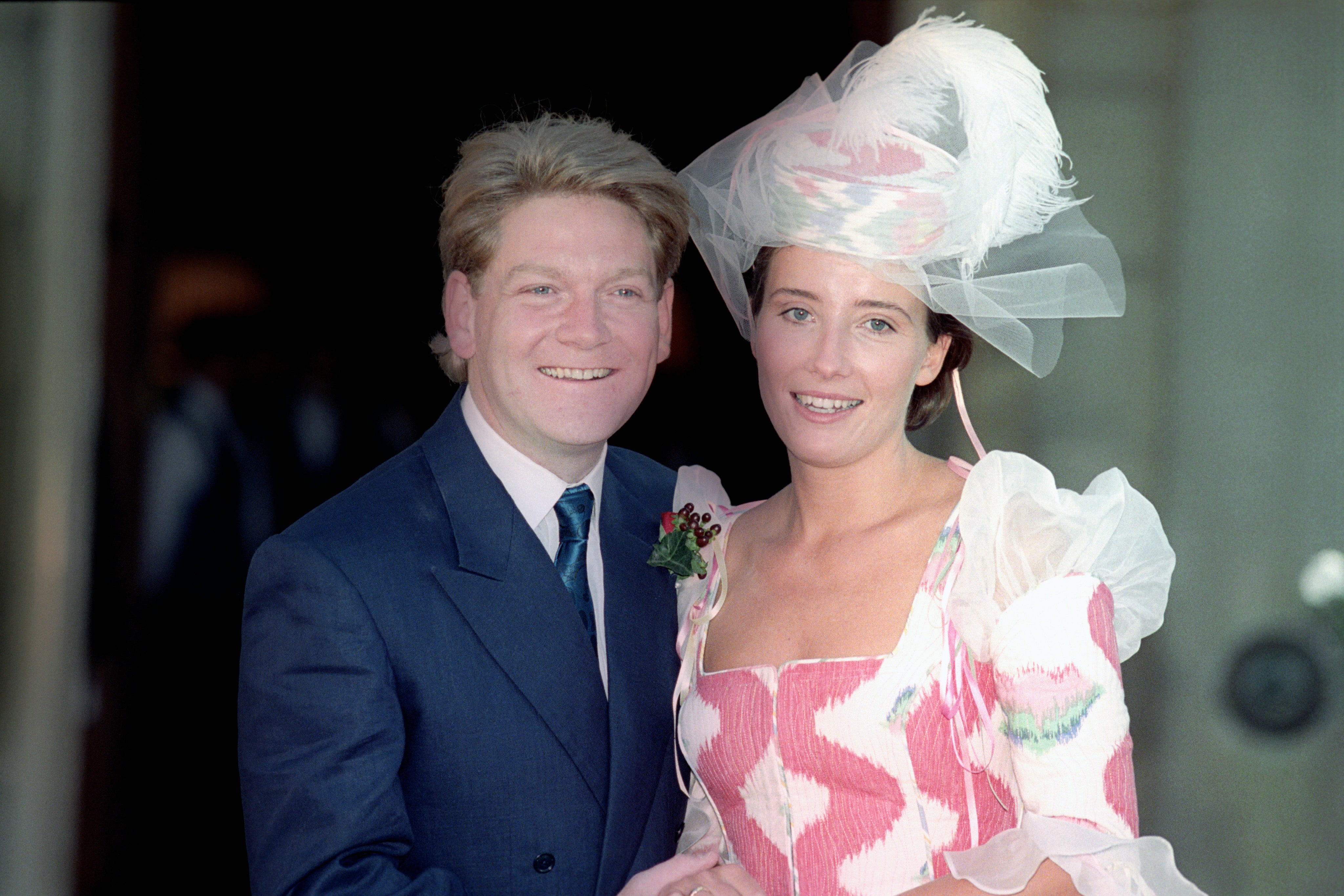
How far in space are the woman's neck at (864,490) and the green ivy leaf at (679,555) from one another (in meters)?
0.19

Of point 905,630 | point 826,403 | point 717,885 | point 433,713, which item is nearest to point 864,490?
point 826,403

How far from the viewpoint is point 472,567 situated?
76.8 inches

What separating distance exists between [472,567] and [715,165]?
774mm

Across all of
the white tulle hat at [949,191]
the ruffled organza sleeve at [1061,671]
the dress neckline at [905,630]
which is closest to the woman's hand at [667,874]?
the dress neckline at [905,630]

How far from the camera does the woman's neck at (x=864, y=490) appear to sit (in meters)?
1.97

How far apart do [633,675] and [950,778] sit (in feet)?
1.79

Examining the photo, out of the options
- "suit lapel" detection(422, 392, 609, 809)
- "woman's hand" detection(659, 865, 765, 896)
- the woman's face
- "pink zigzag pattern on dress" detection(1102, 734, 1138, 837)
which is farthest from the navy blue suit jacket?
"pink zigzag pattern on dress" detection(1102, 734, 1138, 837)

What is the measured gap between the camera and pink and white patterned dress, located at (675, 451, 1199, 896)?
5.22 feet

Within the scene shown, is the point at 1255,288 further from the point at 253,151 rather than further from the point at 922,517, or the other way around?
the point at 253,151

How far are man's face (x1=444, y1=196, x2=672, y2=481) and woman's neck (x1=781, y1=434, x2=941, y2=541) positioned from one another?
35 cm

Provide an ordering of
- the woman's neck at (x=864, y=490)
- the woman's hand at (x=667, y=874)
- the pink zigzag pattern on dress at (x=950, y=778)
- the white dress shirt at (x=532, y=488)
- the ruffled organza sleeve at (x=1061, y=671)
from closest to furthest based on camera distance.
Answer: the ruffled organza sleeve at (x=1061, y=671) → the pink zigzag pattern on dress at (x=950, y=778) → the woman's hand at (x=667, y=874) → the woman's neck at (x=864, y=490) → the white dress shirt at (x=532, y=488)

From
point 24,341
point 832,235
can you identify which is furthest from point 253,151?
point 832,235

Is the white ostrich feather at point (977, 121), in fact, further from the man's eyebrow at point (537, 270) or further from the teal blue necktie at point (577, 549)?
the teal blue necktie at point (577, 549)

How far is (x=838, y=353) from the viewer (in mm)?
1888
